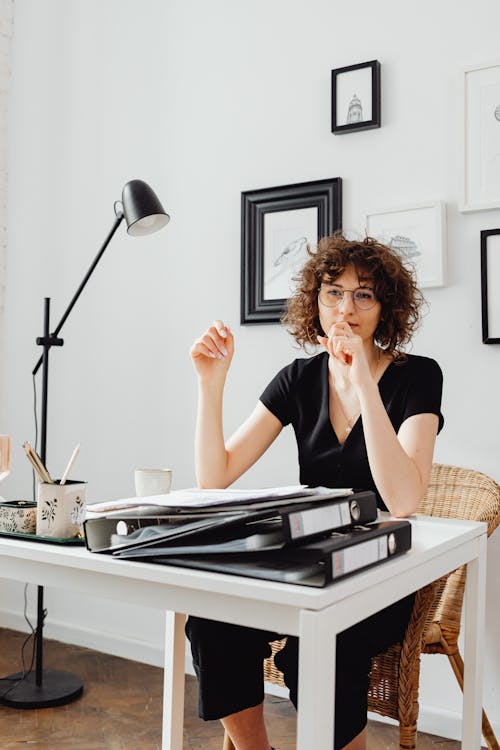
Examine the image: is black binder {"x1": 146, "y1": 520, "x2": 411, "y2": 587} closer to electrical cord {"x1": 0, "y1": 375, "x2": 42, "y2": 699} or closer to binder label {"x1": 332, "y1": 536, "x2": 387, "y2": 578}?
binder label {"x1": 332, "y1": 536, "x2": 387, "y2": 578}

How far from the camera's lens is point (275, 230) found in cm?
259

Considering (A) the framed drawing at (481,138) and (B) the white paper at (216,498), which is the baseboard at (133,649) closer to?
(B) the white paper at (216,498)

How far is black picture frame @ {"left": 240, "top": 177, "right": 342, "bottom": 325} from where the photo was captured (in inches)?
97.9

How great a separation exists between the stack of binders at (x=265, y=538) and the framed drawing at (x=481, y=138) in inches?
55.7

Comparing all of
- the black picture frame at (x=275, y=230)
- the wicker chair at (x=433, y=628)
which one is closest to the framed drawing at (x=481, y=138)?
the black picture frame at (x=275, y=230)

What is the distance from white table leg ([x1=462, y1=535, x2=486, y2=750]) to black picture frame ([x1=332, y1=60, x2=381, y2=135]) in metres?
1.49

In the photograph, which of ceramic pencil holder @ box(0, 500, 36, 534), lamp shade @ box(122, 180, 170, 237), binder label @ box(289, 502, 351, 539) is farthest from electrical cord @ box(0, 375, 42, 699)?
binder label @ box(289, 502, 351, 539)

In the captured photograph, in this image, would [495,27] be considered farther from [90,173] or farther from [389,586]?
[389,586]

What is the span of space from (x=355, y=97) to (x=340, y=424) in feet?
4.01

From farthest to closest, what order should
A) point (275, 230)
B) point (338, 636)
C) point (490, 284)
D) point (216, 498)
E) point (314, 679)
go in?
point (275, 230) → point (490, 284) → point (338, 636) → point (216, 498) → point (314, 679)

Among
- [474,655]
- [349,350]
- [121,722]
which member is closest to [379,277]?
[349,350]

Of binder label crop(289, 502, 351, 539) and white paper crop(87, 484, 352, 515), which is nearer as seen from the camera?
binder label crop(289, 502, 351, 539)

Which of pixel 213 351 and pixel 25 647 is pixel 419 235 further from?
pixel 25 647

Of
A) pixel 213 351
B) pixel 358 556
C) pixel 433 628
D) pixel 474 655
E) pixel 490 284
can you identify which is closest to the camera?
pixel 358 556
